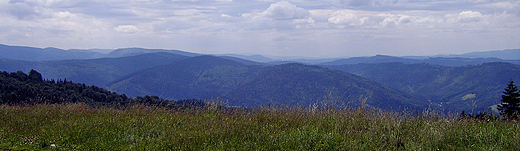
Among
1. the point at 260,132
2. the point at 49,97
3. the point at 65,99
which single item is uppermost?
the point at 260,132

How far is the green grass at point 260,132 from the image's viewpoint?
18.2ft

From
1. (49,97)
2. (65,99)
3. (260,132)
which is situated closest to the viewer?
(260,132)

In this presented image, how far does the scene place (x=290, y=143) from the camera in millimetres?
5535

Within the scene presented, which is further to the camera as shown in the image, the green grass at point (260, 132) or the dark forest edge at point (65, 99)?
the dark forest edge at point (65, 99)

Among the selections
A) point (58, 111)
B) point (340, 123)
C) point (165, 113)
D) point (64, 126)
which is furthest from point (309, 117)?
point (58, 111)

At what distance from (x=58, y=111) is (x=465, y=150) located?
31.6ft

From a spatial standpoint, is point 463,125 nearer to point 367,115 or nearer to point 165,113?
point 367,115

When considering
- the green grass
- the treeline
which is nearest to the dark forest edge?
the treeline

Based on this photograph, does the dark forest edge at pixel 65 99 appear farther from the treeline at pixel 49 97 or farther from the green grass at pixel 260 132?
the green grass at pixel 260 132

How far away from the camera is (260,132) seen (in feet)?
20.7

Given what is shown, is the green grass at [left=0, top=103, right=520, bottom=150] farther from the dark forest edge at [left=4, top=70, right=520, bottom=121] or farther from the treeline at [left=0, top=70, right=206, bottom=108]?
the treeline at [left=0, top=70, right=206, bottom=108]

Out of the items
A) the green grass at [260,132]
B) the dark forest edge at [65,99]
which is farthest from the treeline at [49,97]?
the green grass at [260,132]

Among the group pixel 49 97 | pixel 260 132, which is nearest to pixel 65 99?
pixel 49 97

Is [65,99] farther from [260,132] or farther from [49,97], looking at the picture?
[260,132]
